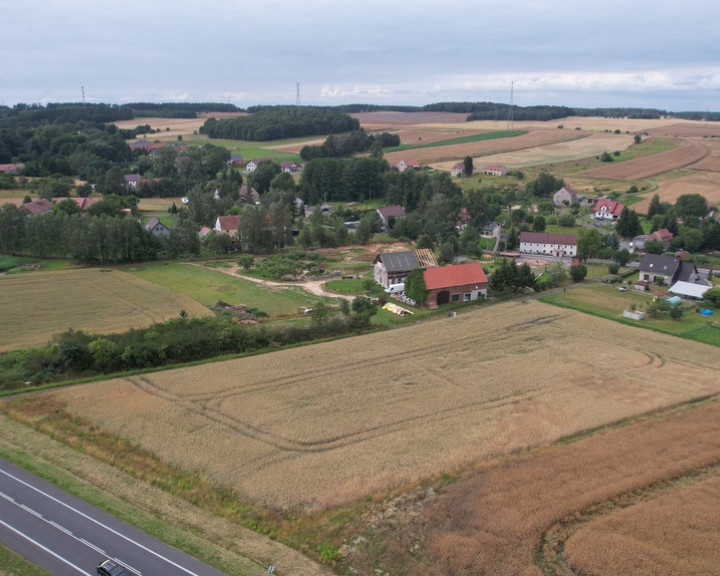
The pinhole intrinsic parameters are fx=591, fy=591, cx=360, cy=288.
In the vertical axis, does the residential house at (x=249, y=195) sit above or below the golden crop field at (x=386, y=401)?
above

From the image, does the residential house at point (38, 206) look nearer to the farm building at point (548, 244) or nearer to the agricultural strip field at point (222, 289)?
the agricultural strip field at point (222, 289)

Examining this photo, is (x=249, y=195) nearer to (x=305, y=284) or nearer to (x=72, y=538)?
(x=305, y=284)

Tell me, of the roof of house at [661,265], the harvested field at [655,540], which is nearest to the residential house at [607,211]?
the roof of house at [661,265]

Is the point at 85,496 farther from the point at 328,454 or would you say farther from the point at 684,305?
the point at 684,305

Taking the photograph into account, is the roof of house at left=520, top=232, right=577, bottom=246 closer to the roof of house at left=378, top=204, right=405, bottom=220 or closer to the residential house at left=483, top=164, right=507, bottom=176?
the roof of house at left=378, top=204, right=405, bottom=220

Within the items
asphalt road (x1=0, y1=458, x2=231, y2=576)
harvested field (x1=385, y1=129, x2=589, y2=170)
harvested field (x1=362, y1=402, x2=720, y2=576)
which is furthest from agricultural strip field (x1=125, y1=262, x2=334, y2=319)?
harvested field (x1=385, y1=129, x2=589, y2=170)

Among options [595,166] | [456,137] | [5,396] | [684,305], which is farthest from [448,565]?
[456,137]

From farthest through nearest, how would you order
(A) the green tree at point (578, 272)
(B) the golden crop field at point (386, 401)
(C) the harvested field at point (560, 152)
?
(C) the harvested field at point (560, 152), (A) the green tree at point (578, 272), (B) the golden crop field at point (386, 401)
